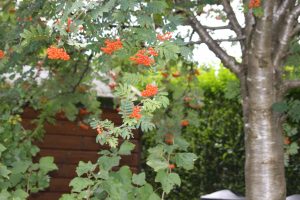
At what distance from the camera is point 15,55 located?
4.32 metres

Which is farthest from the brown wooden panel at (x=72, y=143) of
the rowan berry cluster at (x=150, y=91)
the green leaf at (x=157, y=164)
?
the rowan berry cluster at (x=150, y=91)

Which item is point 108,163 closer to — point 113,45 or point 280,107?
point 113,45

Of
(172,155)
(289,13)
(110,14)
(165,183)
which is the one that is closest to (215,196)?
(172,155)

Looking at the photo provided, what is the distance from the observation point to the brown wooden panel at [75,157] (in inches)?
308

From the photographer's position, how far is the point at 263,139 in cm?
400

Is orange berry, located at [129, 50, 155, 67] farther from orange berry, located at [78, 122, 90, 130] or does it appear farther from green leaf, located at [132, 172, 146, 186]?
orange berry, located at [78, 122, 90, 130]

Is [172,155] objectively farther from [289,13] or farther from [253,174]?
[289,13]

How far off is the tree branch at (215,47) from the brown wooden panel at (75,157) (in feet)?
11.6

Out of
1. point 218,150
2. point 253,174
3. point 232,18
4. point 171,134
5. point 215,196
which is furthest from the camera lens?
point 218,150

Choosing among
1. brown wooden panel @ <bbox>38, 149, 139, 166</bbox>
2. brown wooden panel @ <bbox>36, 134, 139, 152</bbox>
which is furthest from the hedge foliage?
brown wooden panel @ <bbox>36, 134, 139, 152</bbox>

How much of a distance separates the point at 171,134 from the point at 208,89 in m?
1.57

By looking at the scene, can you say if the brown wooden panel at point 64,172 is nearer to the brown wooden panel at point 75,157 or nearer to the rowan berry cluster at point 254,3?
the brown wooden panel at point 75,157

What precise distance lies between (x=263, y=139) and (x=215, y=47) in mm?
948

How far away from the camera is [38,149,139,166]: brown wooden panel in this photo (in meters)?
7.83
